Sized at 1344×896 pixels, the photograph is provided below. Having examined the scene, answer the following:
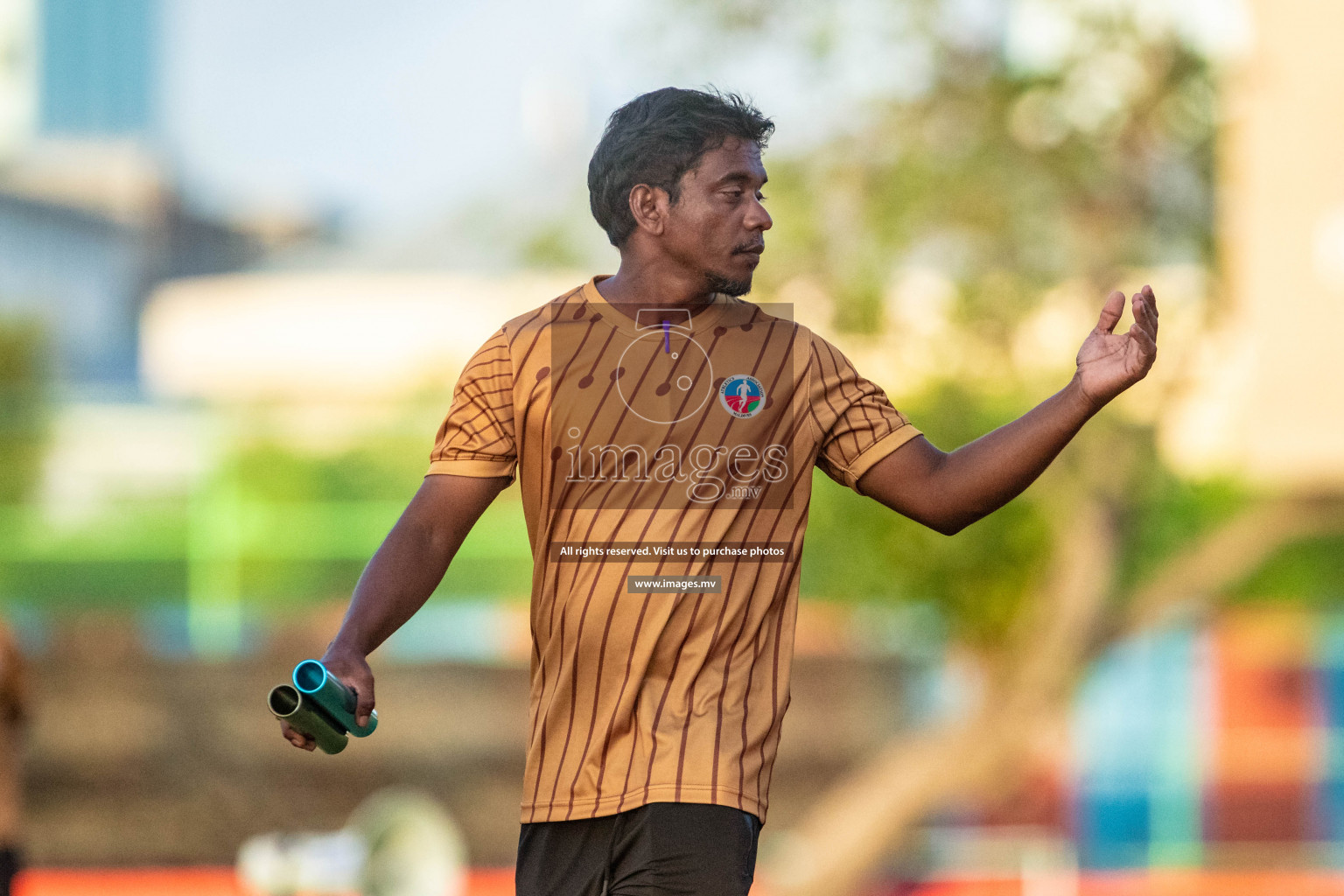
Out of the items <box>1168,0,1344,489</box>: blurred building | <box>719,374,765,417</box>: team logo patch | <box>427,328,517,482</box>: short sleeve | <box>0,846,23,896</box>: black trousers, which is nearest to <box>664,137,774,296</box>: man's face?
<box>719,374,765,417</box>: team logo patch

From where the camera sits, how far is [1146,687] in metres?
12.9

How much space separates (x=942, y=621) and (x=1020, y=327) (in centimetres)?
284

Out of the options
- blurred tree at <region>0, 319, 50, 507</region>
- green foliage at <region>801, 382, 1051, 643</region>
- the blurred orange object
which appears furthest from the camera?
blurred tree at <region>0, 319, 50, 507</region>

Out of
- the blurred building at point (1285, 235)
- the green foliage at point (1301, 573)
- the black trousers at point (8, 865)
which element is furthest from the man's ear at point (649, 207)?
the green foliage at point (1301, 573)

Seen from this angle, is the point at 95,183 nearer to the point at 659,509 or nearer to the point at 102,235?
the point at 102,235

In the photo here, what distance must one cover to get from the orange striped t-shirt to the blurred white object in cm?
288

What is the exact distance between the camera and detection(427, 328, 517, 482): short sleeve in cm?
253

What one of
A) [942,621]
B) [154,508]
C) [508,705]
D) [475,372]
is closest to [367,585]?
[475,372]

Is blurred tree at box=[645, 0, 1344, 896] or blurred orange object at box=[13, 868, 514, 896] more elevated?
blurred tree at box=[645, 0, 1344, 896]

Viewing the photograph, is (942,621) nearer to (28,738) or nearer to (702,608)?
(28,738)

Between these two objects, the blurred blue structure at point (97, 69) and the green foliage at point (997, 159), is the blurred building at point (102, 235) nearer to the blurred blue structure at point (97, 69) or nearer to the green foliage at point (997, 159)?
the blurred blue structure at point (97, 69)

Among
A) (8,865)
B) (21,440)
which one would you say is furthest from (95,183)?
(8,865)

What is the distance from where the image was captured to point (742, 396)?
2.50 m

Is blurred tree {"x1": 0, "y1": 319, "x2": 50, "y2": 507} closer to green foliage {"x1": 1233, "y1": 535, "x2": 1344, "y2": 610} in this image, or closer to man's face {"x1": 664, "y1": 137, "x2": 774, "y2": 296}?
green foliage {"x1": 1233, "y1": 535, "x2": 1344, "y2": 610}
